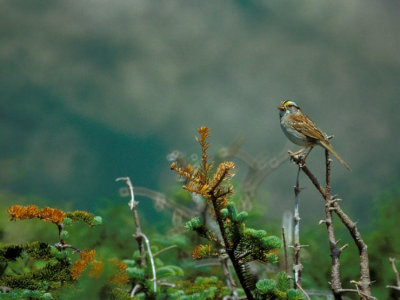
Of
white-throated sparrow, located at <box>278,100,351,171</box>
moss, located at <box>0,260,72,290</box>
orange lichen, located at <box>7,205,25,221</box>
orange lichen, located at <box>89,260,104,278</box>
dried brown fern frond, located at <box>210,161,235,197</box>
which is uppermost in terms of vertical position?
white-throated sparrow, located at <box>278,100,351,171</box>

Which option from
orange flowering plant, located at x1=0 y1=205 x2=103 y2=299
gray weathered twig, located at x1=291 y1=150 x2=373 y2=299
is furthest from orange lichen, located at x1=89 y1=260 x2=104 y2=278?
gray weathered twig, located at x1=291 y1=150 x2=373 y2=299

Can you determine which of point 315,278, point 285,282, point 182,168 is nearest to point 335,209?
point 285,282

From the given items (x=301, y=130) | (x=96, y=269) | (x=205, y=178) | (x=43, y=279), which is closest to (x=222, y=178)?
(x=205, y=178)

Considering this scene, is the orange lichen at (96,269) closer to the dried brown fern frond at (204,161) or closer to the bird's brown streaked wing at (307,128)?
the dried brown fern frond at (204,161)

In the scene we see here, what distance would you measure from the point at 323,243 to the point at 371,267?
184mm

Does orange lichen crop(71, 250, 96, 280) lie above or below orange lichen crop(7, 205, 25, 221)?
below

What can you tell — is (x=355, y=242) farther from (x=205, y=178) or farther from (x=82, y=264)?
(x=82, y=264)

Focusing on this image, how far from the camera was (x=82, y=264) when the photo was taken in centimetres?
64

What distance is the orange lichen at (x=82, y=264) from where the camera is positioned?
641mm

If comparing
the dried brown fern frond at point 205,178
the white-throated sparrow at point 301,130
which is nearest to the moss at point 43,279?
the dried brown fern frond at point 205,178

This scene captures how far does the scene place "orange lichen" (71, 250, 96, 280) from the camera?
0.64 meters

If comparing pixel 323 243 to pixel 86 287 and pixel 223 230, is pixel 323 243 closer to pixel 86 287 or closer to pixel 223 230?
pixel 223 230

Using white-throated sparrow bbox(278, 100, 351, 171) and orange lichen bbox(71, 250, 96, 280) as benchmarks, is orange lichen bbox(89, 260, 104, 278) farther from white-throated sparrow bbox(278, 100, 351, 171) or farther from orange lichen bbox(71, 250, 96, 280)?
white-throated sparrow bbox(278, 100, 351, 171)

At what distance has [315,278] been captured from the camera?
146 cm
